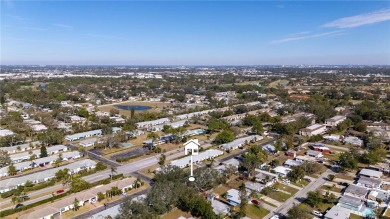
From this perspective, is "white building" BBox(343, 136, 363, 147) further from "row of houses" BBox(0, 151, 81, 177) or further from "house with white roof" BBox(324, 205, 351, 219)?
"row of houses" BBox(0, 151, 81, 177)

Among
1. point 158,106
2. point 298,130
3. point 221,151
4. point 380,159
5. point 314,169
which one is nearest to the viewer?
point 314,169

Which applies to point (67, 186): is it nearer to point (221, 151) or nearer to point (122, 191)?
point (122, 191)

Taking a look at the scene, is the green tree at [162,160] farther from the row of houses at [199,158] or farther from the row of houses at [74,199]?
the row of houses at [74,199]

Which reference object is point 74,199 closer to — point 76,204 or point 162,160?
point 76,204

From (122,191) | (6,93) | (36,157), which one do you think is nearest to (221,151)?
(122,191)

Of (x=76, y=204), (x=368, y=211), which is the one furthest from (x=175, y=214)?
(x=368, y=211)

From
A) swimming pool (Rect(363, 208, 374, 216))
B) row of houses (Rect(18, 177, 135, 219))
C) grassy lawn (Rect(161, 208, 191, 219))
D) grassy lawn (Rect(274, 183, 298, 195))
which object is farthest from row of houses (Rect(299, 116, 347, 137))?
grassy lawn (Rect(161, 208, 191, 219))
